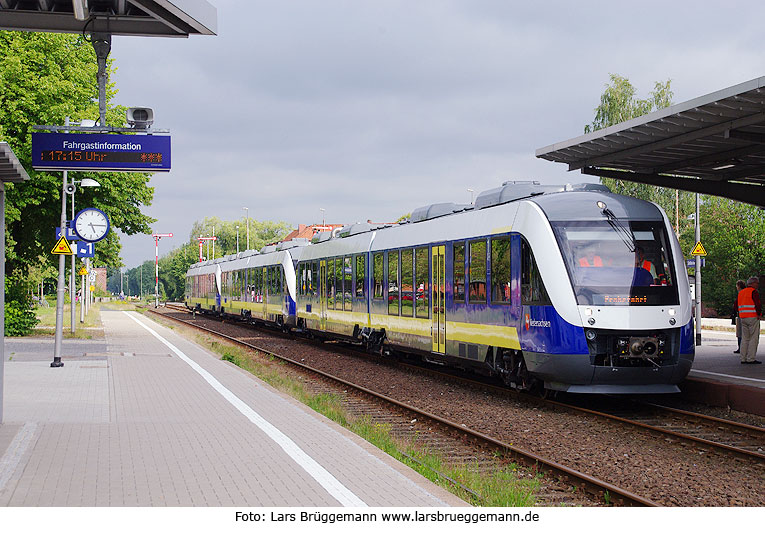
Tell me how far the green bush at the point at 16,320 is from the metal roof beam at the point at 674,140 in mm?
21384

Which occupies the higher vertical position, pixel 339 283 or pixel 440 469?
pixel 339 283

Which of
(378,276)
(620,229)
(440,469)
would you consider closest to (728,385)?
(620,229)

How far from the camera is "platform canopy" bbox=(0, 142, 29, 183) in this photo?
8.91 meters

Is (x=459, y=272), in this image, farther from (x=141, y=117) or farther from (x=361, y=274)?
(x=361, y=274)

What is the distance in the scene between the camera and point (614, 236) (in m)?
13.1

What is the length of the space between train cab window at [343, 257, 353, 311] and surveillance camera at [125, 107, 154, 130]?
11230 mm

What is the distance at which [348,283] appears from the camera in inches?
936

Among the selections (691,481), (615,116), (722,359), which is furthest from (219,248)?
(691,481)

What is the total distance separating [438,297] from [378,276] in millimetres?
4042

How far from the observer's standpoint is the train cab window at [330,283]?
25.4 meters

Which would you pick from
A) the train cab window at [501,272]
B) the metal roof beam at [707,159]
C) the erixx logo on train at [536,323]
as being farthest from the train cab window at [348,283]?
the erixx logo on train at [536,323]

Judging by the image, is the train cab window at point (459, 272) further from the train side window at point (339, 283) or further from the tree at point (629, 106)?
the tree at point (629, 106)

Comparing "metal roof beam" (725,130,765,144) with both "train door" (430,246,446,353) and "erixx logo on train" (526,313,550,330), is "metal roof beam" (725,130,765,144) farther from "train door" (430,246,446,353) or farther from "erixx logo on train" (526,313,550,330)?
"train door" (430,246,446,353)

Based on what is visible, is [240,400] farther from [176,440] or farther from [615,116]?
[615,116]
